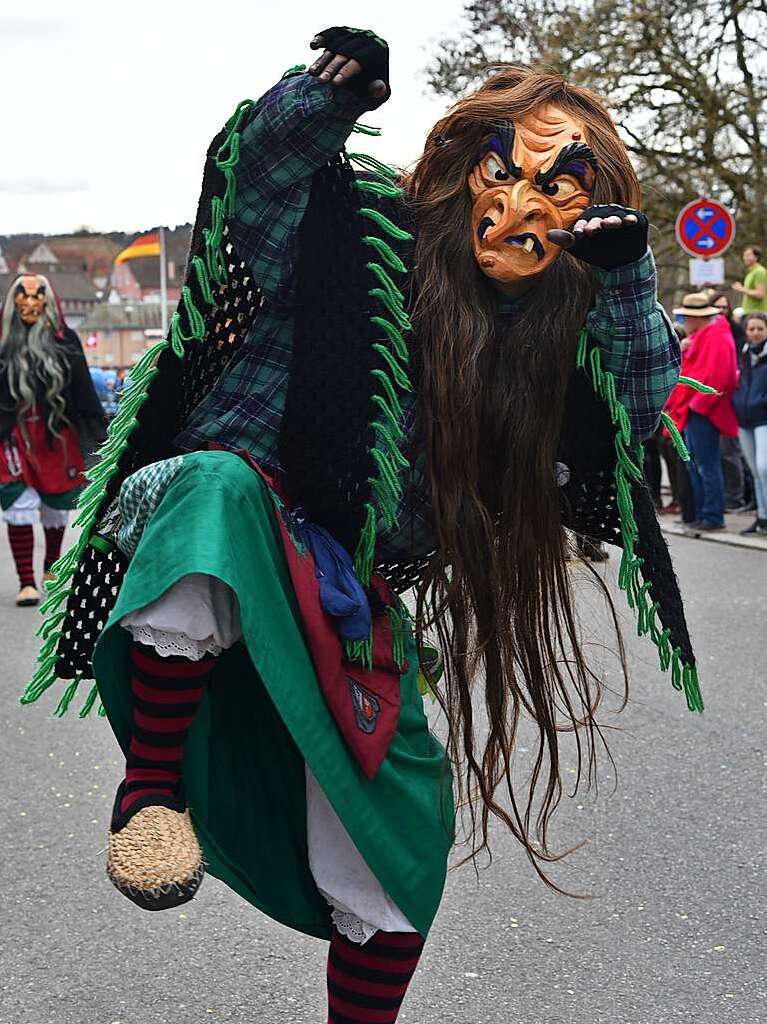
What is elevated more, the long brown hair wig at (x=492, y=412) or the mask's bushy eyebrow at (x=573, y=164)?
the mask's bushy eyebrow at (x=573, y=164)

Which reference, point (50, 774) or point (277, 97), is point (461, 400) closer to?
point (277, 97)

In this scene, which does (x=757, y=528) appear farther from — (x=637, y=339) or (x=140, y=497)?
(x=140, y=497)

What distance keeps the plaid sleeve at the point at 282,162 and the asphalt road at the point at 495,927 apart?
104cm

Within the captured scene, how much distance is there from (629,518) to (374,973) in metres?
0.80

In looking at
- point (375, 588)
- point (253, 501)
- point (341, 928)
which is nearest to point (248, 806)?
point (341, 928)

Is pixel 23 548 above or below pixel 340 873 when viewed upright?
below

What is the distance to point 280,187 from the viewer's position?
2018 mm

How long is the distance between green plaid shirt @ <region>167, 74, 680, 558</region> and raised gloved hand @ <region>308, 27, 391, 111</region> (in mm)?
33

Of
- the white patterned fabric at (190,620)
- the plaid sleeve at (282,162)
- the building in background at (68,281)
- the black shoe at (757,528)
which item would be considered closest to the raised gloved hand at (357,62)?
the plaid sleeve at (282,162)

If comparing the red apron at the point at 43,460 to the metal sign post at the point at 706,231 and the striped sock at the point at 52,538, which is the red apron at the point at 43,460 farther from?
the metal sign post at the point at 706,231

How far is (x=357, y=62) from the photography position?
1894 millimetres

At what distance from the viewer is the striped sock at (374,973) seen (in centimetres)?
210

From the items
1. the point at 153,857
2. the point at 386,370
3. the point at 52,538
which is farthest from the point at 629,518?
the point at 52,538

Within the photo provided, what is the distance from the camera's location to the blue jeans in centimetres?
1081
